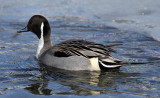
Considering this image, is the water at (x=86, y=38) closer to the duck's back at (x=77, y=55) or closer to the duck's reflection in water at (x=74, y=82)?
the duck's reflection in water at (x=74, y=82)

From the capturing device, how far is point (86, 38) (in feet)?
31.5

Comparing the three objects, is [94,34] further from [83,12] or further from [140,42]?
[83,12]

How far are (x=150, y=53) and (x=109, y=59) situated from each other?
155cm

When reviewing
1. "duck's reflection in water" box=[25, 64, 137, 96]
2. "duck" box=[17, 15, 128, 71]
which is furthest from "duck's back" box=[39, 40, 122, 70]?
"duck's reflection in water" box=[25, 64, 137, 96]

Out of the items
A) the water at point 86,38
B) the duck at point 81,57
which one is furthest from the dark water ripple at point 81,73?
the duck at point 81,57

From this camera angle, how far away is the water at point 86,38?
18.7 feet

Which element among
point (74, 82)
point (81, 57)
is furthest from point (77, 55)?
point (74, 82)

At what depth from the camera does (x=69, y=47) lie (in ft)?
23.7

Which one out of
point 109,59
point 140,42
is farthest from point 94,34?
point 109,59

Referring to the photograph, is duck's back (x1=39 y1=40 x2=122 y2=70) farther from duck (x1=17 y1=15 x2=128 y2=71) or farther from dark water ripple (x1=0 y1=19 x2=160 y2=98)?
dark water ripple (x1=0 y1=19 x2=160 y2=98)

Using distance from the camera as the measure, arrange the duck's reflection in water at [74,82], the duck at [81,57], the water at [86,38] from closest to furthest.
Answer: the duck's reflection in water at [74,82] < the water at [86,38] < the duck at [81,57]

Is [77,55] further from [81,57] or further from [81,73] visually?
[81,73]

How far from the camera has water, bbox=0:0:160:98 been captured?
5715 millimetres

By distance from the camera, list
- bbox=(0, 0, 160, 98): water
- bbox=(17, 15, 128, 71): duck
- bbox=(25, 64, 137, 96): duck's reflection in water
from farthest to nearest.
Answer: bbox=(17, 15, 128, 71): duck
bbox=(0, 0, 160, 98): water
bbox=(25, 64, 137, 96): duck's reflection in water
